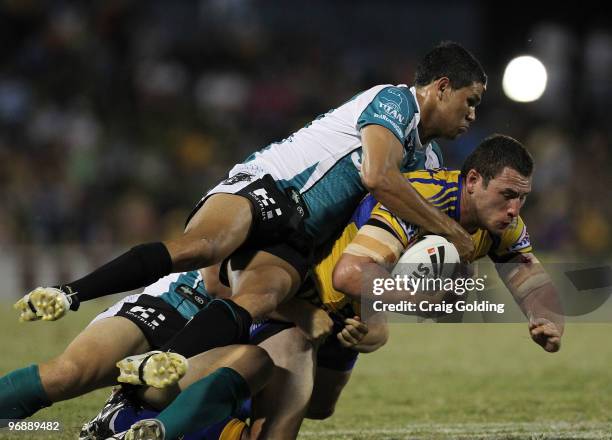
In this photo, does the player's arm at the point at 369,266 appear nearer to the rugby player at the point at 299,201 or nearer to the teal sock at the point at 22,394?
the rugby player at the point at 299,201

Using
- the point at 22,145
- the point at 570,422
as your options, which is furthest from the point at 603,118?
the point at 570,422

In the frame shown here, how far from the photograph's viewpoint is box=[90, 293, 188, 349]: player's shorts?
16.4 feet

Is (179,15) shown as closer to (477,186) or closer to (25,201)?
(25,201)

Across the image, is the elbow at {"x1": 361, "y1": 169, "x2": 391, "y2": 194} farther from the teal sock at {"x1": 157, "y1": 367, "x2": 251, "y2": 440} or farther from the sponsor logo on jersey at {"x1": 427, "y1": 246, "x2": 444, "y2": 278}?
the teal sock at {"x1": 157, "y1": 367, "x2": 251, "y2": 440}

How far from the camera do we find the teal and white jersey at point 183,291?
17.2ft

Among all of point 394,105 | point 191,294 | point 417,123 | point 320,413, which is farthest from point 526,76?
point 191,294

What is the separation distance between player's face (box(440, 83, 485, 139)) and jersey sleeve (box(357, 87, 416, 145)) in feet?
0.59

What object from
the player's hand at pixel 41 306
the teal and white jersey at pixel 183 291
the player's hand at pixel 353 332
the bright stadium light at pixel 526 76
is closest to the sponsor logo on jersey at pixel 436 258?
the player's hand at pixel 353 332

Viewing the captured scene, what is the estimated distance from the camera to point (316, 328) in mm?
5020

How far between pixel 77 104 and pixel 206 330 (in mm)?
10810

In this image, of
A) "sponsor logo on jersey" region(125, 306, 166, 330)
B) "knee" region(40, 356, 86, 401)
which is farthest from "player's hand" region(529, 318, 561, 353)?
"knee" region(40, 356, 86, 401)

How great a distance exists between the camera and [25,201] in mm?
13016

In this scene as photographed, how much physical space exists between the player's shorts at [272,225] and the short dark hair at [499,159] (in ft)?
2.78

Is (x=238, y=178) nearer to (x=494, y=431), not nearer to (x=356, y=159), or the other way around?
(x=356, y=159)
